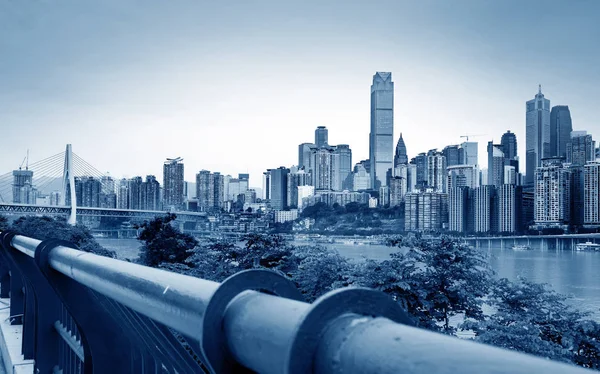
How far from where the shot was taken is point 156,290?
2.21 ft

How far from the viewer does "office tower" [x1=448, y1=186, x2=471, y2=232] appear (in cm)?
3641

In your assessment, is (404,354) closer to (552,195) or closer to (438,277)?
(438,277)

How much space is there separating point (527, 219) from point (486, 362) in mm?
41248

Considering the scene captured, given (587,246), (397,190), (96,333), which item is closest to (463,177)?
(397,190)

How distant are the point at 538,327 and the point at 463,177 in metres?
39.1

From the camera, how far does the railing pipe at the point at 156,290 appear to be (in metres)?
0.57

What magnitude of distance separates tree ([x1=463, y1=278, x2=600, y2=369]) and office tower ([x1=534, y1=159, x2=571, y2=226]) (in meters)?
29.6

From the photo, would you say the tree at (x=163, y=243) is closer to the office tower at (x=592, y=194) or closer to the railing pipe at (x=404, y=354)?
the railing pipe at (x=404, y=354)

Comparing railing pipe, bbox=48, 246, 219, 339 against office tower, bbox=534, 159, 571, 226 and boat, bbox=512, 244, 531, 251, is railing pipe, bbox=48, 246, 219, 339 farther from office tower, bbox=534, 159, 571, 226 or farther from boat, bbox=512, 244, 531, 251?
office tower, bbox=534, 159, 571, 226

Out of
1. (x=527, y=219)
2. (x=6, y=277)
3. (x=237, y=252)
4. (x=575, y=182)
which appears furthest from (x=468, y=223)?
(x=6, y=277)

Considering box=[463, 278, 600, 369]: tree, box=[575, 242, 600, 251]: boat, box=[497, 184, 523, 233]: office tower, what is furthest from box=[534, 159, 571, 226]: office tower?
box=[463, 278, 600, 369]: tree

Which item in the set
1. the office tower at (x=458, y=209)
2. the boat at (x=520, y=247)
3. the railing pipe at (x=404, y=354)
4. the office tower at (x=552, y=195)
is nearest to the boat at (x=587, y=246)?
the office tower at (x=552, y=195)

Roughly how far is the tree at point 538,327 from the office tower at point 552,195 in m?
29.6

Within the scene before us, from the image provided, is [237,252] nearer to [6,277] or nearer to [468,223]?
[6,277]
